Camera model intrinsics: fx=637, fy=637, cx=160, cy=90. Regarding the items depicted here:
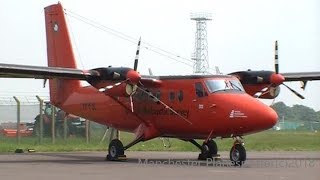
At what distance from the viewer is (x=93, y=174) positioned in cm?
1719

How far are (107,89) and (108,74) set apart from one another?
1.91ft

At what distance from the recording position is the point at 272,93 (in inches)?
1038

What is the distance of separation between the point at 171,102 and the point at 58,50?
783 cm

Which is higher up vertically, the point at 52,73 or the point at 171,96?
the point at 52,73

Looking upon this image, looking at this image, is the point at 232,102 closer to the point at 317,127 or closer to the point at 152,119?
the point at 152,119

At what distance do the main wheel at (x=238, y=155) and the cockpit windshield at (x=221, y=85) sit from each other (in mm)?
2268

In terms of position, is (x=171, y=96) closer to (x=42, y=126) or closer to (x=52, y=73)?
(x=52, y=73)

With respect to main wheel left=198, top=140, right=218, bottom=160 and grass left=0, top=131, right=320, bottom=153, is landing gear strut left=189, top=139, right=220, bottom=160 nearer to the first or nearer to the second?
main wheel left=198, top=140, right=218, bottom=160

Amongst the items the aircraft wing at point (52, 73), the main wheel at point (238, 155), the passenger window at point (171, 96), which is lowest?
the main wheel at point (238, 155)

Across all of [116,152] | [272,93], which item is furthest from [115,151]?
[272,93]

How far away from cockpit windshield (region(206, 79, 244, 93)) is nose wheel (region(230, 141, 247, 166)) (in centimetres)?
221

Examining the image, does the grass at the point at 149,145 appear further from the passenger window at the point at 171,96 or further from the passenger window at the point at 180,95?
the passenger window at the point at 180,95

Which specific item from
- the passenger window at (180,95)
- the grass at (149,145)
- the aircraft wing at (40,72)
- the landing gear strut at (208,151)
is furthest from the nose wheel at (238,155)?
the grass at (149,145)

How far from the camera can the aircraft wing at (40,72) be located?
77.4 feet
